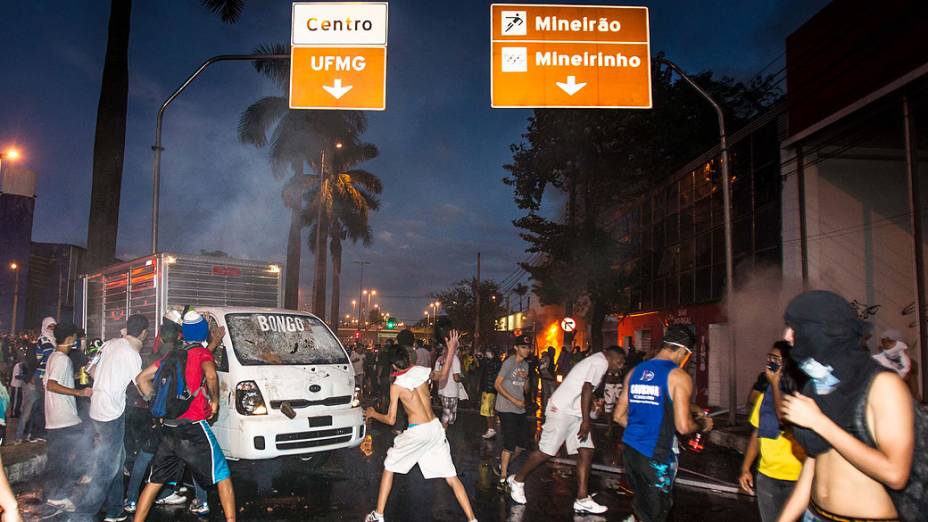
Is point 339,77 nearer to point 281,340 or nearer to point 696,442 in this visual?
point 281,340

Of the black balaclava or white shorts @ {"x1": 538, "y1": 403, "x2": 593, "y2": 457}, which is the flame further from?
the black balaclava

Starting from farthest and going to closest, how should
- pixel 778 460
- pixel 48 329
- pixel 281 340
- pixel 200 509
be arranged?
pixel 48 329 → pixel 281 340 → pixel 200 509 → pixel 778 460

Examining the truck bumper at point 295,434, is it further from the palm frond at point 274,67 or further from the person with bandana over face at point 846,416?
the palm frond at point 274,67

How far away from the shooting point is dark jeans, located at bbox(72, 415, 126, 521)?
613 cm

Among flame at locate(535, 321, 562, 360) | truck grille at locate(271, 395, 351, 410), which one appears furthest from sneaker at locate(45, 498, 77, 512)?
flame at locate(535, 321, 562, 360)

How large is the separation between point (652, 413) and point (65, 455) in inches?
235

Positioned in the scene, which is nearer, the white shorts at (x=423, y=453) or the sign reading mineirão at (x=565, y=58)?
the white shorts at (x=423, y=453)

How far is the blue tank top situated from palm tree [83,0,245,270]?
499 inches

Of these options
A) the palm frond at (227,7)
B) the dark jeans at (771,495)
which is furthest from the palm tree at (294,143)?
the dark jeans at (771,495)

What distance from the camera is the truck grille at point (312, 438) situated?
7.68m

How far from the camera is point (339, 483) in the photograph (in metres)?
8.31

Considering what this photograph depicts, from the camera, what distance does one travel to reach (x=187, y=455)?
18.4 feet

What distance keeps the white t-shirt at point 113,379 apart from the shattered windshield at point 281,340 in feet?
5.16

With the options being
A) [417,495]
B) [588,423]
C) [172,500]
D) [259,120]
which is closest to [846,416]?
[588,423]
